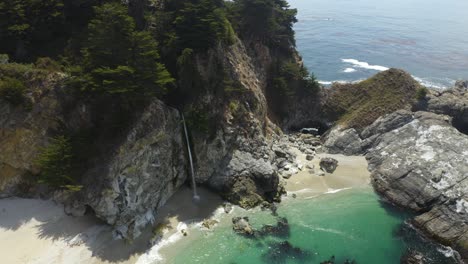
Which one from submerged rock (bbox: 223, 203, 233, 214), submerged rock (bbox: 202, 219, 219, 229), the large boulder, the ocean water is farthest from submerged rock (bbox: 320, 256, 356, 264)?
the ocean water

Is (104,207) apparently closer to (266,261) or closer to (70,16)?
(266,261)

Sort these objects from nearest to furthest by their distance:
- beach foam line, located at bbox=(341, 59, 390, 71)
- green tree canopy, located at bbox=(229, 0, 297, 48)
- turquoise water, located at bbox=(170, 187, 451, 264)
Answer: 1. turquoise water, located at bbox=(170, 187, 451, 264)
2. green tree canopy, located at bbox=(229, 0, 297, 48)
3. beach foam line, located at bbox=(341, 59, 390, 71)

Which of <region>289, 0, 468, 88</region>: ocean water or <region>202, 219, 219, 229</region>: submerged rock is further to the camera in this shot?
<region>289, 0, 468, 88</region>: ocean water

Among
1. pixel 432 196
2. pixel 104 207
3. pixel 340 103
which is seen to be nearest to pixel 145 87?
pixel 104 207

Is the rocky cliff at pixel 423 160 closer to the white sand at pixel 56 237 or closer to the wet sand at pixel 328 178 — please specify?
the wet sand at pixel 328 178

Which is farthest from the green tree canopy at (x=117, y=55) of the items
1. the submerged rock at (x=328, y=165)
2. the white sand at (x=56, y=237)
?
the submerged rock at (x=328, y=165)

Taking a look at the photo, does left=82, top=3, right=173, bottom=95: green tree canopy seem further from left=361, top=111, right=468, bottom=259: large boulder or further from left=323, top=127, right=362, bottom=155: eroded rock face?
left=361, top=111, right=468, bottom=259: large boulder

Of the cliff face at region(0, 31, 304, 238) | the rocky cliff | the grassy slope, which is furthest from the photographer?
the grassy slope
